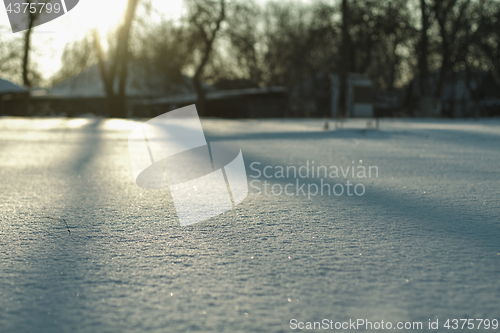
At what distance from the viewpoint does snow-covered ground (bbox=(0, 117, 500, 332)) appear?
166 cm

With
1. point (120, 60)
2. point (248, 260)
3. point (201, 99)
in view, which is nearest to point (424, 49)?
point (201, 99)

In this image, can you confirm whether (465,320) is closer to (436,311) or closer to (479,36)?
(436,311)

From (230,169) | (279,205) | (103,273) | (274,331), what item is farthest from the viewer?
(230,169)

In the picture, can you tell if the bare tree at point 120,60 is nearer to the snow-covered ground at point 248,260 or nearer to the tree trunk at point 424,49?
the tree trunk at point 424,49

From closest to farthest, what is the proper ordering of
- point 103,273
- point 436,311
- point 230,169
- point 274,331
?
point 274,331 → point 436,311 → point 103,273 → point 230,169

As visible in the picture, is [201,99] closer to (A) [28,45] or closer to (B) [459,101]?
(A) [28,45]

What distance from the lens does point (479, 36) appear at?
26.5 meters

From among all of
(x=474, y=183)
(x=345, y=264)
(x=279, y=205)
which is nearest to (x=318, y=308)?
(x=345, y=264)

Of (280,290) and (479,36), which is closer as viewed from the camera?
(280,290)

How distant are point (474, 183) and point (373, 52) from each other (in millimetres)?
34556

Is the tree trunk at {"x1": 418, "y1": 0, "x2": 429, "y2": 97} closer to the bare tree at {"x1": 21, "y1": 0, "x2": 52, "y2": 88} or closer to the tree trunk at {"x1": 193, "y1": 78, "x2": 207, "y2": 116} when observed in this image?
the tree trunk at {"x1": 193, "y1": 78, "x2": 207, "y2": 116}

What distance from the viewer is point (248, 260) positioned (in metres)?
2.26

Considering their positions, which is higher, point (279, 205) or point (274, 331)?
point (274, 331)

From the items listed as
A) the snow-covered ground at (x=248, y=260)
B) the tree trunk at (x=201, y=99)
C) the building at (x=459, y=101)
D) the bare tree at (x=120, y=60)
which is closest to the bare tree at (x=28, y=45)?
the bare tree at (x=120, y=60)
